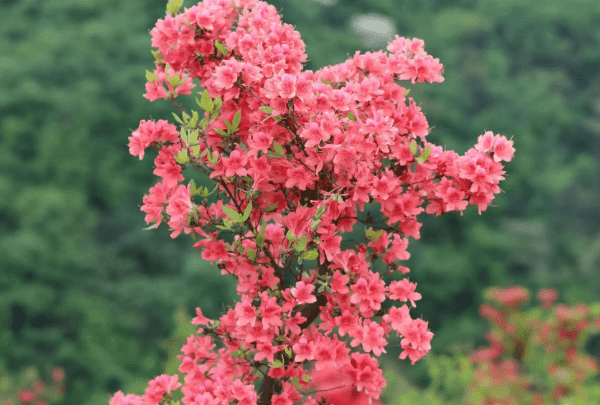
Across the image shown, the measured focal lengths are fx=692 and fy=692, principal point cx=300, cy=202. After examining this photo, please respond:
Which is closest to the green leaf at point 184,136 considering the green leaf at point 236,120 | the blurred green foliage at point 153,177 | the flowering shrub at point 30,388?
the green leaf at point 236,120

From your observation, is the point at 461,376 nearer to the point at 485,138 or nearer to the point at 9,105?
the point at 485,138

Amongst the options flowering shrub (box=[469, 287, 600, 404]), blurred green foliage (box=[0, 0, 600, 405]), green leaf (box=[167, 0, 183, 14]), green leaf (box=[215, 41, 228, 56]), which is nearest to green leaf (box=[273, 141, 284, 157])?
green leaf (box=[215, 41, 228, 56])

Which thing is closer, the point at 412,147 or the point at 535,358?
the point at 412,147

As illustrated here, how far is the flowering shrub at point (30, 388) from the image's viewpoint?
9.39 m

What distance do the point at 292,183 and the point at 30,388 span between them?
9.57 meters

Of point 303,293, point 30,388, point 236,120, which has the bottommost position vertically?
point 303,293

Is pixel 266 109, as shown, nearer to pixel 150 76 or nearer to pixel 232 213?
pixel 232 213

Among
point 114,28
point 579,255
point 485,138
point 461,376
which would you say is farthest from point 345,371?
point 579,255

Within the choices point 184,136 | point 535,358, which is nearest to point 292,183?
point 184,136

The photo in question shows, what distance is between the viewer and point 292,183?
176 cm

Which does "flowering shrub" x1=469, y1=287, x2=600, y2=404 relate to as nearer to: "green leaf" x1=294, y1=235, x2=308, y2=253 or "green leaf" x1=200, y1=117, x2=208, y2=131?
"green leaf" x1=294, y1=235, x2=308, y2=253

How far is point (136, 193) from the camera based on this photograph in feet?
45.1

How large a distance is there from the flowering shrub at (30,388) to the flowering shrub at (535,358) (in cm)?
609

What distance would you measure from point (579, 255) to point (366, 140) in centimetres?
1452
